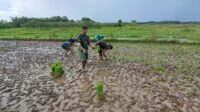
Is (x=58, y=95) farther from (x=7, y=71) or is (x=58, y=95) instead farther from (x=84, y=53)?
(x=7, y=71)

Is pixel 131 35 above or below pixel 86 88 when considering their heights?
below

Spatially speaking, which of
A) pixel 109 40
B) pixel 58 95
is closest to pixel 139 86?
pixel 58 95

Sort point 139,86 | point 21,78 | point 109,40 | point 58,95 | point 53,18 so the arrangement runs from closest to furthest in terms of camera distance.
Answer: point 58,95 < point 139,86 < point 21,78 < point 109,40 < point 53,18

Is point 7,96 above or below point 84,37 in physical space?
below

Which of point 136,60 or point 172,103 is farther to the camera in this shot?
point 136,60

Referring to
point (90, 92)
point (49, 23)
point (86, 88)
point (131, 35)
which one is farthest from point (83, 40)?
point (49, 23)

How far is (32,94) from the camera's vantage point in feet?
29.3

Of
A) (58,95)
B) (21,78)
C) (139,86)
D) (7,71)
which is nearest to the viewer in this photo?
(58,95)

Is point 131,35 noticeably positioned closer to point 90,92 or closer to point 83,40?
point 83,40

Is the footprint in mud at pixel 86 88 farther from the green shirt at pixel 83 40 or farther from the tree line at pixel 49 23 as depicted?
the tree line at pixel 49 23

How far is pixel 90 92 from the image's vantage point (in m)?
8.98

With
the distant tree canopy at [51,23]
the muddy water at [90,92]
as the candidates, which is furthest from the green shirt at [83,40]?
the distant tree canopy at [51,23]

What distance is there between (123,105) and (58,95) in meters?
2.13

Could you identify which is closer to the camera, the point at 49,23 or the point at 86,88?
the point at 86,88
